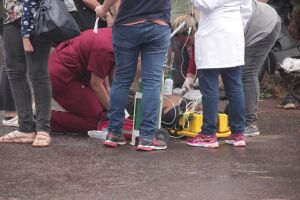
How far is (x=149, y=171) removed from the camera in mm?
4941

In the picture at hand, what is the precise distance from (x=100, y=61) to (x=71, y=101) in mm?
594

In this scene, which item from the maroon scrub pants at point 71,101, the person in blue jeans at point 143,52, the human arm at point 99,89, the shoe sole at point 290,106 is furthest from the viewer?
the shoe sole at point 290,106

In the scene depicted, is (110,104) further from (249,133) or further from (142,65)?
(249,133)

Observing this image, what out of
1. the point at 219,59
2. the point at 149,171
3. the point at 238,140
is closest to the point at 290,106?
the point at 238,140

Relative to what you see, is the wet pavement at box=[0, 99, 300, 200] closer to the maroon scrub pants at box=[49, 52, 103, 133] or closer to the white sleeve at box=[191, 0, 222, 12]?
the maroon scrub pants at box=[49, 52, 103, 133]

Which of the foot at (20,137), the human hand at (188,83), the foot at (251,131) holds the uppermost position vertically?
the human hand at (188,83)

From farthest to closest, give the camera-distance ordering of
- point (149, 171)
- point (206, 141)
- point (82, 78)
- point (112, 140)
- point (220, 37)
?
point (82, 78) < point (206, 141) < point (112, 140) < point (220, 37) < point (149, 171)

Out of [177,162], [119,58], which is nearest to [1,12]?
[119,58]

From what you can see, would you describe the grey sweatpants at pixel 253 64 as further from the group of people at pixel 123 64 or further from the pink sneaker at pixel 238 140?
the pink sneaker at pixel 238 140

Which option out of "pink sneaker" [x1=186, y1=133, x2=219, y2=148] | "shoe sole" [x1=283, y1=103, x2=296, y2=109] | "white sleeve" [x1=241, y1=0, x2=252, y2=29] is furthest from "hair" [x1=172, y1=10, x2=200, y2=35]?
"shoe sole" [x1=283, y1=103, x2=296, y2=109]

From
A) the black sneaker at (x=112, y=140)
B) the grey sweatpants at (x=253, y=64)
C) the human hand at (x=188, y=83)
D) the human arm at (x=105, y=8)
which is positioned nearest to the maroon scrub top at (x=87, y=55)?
the human arm at (x=105, y=8)

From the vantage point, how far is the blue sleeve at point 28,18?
5336 mm

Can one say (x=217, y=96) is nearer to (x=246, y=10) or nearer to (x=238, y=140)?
(x=238, y=140)

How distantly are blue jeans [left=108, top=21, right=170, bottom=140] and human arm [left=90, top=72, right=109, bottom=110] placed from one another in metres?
0.37
